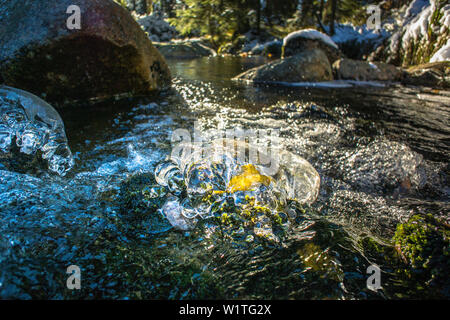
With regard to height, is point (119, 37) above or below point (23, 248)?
above

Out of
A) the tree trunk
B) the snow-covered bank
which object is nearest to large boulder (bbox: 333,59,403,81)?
the snow-covered bank

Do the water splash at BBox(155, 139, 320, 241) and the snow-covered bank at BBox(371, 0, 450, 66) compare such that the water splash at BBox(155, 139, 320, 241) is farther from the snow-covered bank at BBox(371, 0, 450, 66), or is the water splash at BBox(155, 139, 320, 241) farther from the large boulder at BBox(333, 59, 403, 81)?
the snow-covered bank at BBox(371, 0, 450, 66)

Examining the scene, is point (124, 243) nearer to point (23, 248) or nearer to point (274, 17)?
point (23, 248)


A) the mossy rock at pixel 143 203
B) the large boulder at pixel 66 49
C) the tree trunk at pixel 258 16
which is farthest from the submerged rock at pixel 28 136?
the tree trunk at pixel 258 16

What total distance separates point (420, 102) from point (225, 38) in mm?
19599

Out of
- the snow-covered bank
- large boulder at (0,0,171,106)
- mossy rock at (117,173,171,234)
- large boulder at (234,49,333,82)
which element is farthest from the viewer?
the snow-covered bank

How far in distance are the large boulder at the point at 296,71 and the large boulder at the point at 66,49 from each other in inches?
137

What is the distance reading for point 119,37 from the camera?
4.05 metres

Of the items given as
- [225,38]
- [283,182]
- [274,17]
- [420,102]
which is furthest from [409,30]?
[274,17]

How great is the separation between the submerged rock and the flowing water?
0.12 m

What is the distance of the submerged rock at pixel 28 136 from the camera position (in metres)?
2.03

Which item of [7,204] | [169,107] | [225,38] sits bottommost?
[7,204]

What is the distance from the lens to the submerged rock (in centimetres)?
203
